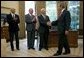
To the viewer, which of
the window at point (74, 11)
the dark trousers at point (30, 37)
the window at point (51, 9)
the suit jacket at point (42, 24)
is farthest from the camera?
the window at point (74, 11)

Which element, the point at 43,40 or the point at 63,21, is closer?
the point at 63,21

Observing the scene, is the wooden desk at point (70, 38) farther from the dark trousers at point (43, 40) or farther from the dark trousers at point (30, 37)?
the dark trousers at point (30, 37)

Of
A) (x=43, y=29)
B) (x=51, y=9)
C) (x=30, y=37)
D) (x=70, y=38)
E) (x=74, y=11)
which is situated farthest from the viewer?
(x=74, y=11)

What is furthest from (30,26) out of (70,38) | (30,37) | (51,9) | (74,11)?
(74,11)

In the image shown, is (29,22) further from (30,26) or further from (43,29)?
(43,29)

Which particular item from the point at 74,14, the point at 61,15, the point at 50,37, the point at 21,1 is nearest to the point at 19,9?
the point at 21,1

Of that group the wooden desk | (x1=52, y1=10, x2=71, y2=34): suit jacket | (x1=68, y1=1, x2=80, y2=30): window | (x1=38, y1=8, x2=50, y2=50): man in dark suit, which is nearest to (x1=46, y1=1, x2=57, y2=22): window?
(x1=68, y1=1, x2=80, y2=30): window

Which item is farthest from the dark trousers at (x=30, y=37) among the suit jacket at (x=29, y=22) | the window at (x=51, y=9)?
the window at (x=51, y=9)

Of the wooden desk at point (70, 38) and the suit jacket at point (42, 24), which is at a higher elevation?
the suit jacket at point (42, 24)

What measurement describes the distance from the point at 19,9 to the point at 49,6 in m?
1.40

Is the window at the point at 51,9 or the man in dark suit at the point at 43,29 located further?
the window at the point at 51,9

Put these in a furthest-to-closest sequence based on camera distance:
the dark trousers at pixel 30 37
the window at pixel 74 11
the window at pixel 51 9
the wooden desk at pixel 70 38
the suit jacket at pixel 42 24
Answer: the window at pixel 74 11 → the window at pixel 51 9 → the wooden desk at pixel 70 38 → the dark trousers at pixel 30 37 → the suit jacket at pixel 42 24

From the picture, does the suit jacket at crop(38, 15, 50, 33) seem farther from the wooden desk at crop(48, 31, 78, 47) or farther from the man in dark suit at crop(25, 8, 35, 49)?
the wooden desk at crop(48, 31, 78, 47)

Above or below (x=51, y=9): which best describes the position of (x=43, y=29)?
below
